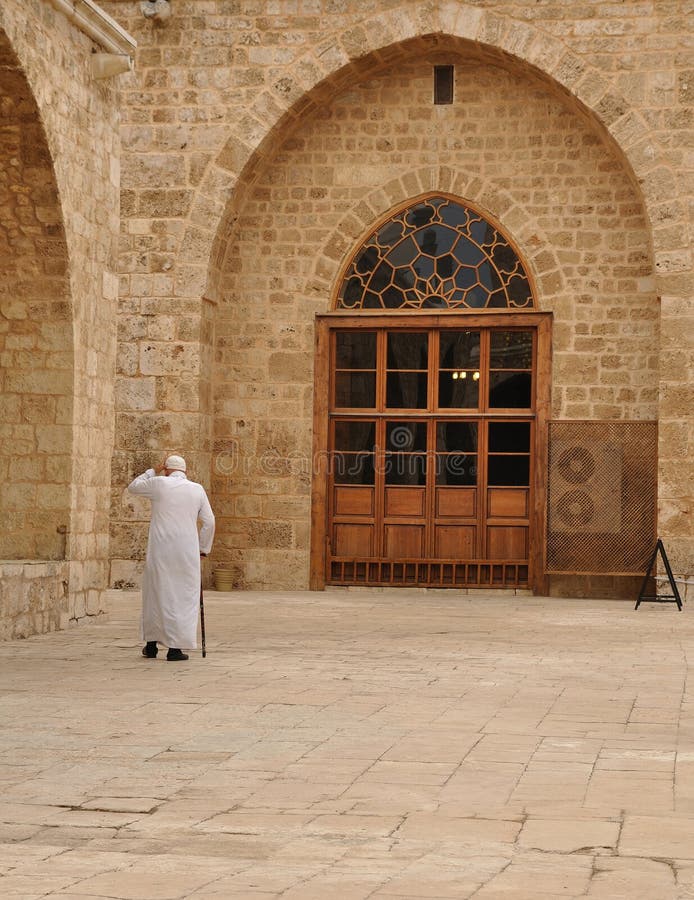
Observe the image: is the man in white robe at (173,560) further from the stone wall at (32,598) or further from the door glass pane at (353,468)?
the door glass pane at (353,468)

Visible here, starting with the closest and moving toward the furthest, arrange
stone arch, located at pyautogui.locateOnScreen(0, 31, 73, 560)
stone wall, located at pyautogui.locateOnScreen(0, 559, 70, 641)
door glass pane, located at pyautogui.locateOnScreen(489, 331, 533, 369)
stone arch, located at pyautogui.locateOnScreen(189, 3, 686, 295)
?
stone wall, located at pyautogui.locateOnScreen(0, 559, 70, 641) → stone arch, located at pyautogui.locateOnScreen(0, 31, 73, 560) → stone arch, located at pyautogui.locateOnScreen(189, 3, 686, 295) → door glass pane, located at pyautogui.locateOnScreen(489, 331, 533, 369)

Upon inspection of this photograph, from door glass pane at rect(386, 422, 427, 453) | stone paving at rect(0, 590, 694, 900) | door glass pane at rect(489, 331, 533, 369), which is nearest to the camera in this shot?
stone paving at rect(0, 590, 694, 900)

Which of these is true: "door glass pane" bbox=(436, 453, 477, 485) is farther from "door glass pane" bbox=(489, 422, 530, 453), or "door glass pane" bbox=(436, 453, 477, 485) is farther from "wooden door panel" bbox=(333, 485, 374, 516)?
"wooden door panel" bbox=(333, 485, 374, 516)

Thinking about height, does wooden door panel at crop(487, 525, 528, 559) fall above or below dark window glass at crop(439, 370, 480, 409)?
below

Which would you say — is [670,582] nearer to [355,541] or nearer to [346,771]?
[355,541]

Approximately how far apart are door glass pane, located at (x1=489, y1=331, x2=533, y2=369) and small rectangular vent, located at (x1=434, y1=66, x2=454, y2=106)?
7.82 feet

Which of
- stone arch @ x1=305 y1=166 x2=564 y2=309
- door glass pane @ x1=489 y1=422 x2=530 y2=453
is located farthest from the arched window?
door glass pane @ x1=489 y1=422 x2=530 y2=453

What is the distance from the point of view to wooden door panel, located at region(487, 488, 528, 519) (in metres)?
15.1

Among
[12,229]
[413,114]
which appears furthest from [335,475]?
[12,229]

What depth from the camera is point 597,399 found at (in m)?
14.8

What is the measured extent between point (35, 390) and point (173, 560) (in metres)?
2.29

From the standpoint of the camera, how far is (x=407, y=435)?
15.3 m

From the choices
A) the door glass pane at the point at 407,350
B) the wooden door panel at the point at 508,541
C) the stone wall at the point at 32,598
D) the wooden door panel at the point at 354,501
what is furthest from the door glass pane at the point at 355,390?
the stone wall at the point at 32,598

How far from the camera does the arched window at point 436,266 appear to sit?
15102 millimetres
